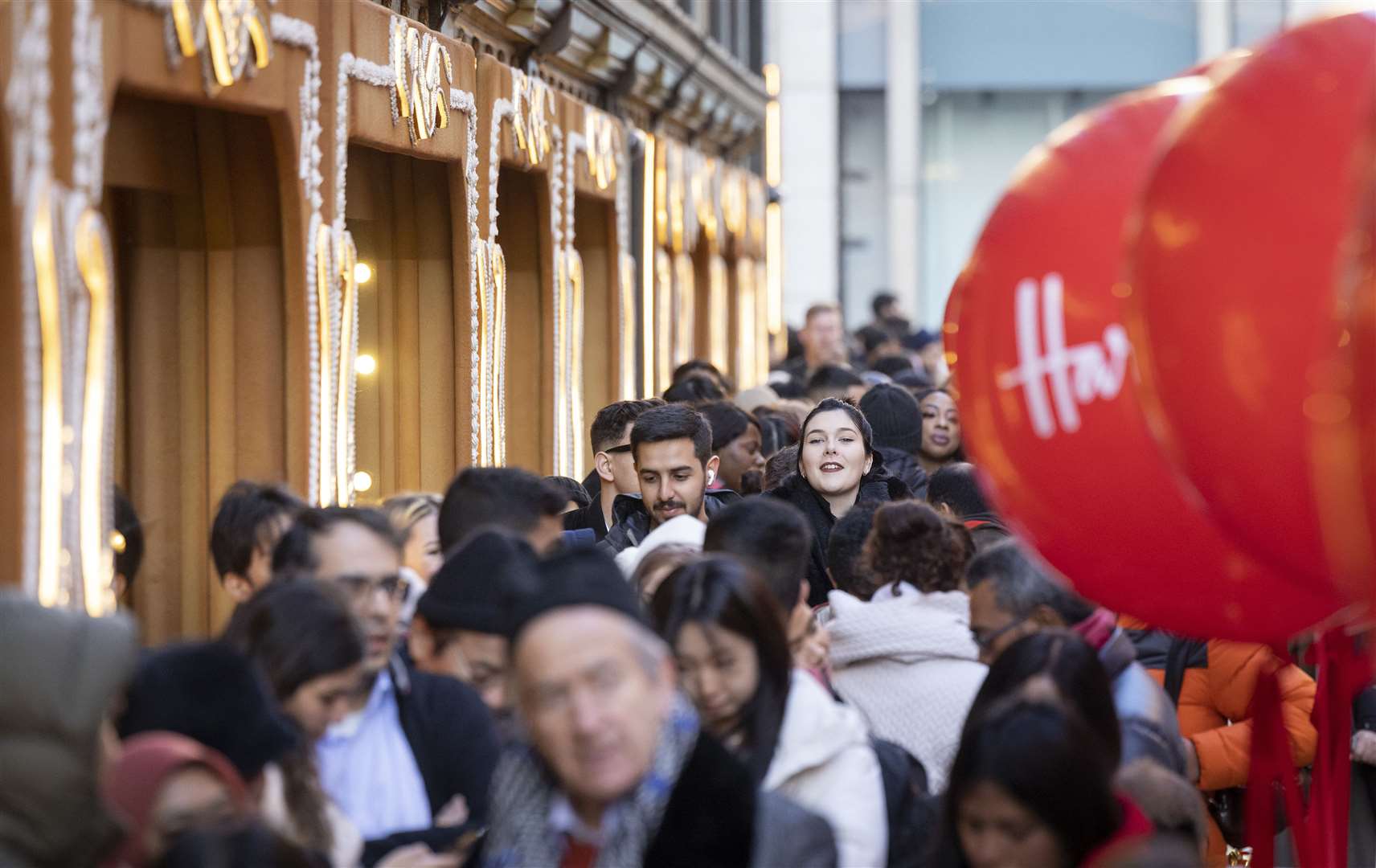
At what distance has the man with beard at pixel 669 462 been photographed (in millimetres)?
7188

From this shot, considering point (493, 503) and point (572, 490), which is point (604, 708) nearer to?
point (493, 503)

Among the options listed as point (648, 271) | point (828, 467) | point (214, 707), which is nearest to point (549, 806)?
point (214, 707)

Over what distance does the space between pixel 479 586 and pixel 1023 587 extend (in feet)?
4.31

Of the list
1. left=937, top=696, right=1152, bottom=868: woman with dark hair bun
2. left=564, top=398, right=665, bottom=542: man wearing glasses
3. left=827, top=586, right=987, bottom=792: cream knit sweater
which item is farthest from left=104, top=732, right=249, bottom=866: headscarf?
left=564, top=398, right=665, bottom=542: man wearing glasses

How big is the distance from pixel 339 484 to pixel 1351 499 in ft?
15.2

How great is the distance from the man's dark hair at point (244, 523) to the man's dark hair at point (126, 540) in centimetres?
92

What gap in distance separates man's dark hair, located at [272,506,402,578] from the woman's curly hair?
4.59 feet

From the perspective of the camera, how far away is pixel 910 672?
520cm

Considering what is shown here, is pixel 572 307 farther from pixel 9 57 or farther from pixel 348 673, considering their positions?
pixel 348 673

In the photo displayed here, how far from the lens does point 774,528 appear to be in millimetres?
5156

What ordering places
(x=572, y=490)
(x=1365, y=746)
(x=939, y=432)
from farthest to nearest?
(x=939, y=432) < (x=572, y=490) < (x=1365, y=746)

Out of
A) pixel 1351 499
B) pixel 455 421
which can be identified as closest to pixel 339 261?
pixel 455 421

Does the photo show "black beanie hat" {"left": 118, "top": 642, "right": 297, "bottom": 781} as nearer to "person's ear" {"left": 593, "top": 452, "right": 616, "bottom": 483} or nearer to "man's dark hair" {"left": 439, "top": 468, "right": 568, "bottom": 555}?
"man's dark hair" {"left": 439, "top": 468, "right": 568, "bottom": 555}

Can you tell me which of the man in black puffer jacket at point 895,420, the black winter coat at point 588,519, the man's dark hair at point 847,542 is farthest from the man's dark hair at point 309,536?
the man in black puffer jacket at point 895,420
